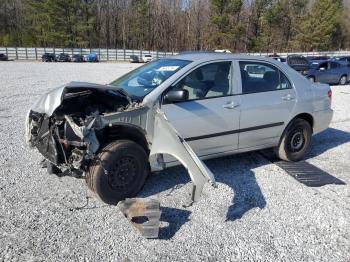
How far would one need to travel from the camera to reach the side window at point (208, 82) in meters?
4.25

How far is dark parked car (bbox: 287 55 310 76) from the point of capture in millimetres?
17141

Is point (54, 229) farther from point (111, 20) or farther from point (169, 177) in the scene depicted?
point (111, 20)

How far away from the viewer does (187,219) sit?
3.68 metres

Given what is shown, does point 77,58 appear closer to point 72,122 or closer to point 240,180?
point 240,180

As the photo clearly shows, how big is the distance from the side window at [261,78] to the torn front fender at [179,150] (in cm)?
142

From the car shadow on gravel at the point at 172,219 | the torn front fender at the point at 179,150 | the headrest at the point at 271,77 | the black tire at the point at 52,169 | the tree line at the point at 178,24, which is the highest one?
the tree line at the point at 178,24

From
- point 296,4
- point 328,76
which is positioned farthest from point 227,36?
point 328,76

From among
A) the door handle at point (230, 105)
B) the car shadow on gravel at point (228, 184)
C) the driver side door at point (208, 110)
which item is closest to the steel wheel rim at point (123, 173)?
the car shadow on gravel at point (228, 184)

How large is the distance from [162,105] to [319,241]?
2.20 meters

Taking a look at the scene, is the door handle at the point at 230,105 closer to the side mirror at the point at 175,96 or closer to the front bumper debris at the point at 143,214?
the side mirror at the point at 175,96

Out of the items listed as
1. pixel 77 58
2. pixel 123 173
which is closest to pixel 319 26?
pixel 77 58

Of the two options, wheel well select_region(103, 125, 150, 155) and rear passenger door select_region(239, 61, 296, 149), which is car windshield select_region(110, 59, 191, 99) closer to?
wheel well select_region(103, 125, 150, 155)

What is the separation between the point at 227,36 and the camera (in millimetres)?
60125

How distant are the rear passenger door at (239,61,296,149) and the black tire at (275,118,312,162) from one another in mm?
208
